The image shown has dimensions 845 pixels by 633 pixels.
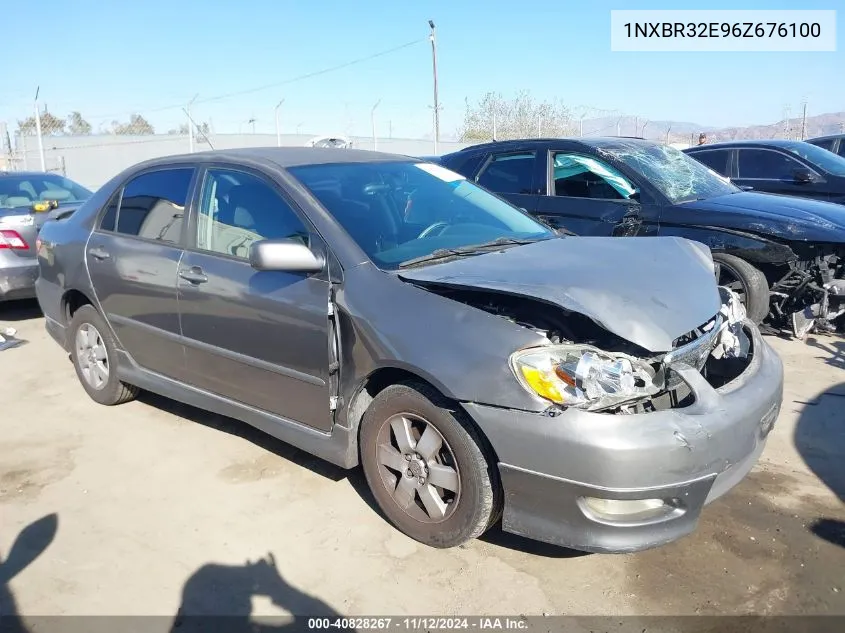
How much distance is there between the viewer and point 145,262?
397cm

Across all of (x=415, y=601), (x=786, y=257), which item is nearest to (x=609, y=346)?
(x=415, y=601)

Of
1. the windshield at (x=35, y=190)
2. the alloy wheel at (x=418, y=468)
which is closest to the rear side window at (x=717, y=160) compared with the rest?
the alloy wheel at (x=418, y=468)

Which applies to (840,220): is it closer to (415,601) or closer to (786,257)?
(786,257)

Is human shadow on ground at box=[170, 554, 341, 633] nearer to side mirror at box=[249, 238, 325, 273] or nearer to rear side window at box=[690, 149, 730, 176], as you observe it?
side mirror at box=[249, 238, 325, 273]

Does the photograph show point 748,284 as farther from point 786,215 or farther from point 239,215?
point 239,215

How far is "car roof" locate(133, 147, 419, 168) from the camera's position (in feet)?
12.0

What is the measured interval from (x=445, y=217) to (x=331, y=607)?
6.57 feet

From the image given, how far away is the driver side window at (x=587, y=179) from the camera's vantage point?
5910mm

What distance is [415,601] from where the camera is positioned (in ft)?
8.59

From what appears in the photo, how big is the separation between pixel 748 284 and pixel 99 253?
→ 15.7 ft

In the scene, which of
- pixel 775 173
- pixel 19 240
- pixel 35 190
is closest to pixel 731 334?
pixel 775 173

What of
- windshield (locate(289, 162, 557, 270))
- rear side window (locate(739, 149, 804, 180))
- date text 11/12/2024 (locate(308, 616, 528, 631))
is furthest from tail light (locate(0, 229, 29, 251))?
rear side window (locate(739, 149, 804, 180))

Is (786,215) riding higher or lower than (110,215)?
lower

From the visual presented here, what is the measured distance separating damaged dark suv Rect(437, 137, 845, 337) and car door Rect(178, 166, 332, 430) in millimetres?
3187
